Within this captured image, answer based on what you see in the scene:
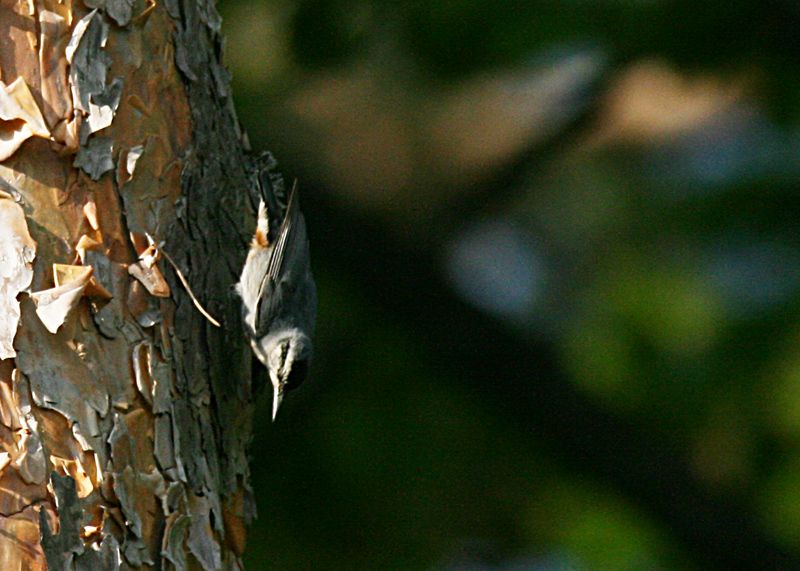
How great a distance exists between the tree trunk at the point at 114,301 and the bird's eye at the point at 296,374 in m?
0.36

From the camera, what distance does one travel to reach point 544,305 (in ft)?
13.0

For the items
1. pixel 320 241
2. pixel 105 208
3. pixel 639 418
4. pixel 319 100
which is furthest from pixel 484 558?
pixel 105 208

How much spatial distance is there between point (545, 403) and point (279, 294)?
44.8 inches

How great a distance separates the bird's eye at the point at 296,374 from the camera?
2851mm

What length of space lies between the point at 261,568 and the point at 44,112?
1823 millimetres

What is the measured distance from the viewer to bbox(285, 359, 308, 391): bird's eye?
2.85 m

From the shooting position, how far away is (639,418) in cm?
374

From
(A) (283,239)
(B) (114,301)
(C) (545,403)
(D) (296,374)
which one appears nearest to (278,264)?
(A) (283,239)

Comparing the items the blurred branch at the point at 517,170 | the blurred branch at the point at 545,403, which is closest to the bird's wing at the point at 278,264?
the blurred branch at the point at 545,403

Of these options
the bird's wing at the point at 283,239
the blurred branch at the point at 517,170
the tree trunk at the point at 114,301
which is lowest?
the tree trunk at the point at 114,301

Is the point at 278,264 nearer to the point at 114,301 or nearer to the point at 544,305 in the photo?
the point at 114,301

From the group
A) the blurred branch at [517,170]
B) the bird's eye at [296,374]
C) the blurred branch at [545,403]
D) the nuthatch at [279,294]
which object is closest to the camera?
the nuthatch at [279,294]

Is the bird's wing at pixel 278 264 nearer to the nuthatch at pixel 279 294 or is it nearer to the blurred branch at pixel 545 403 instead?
the nuthatch at pixel 279 294

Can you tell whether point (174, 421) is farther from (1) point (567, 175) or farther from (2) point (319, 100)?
(1) point (567, 175)
